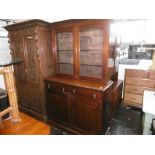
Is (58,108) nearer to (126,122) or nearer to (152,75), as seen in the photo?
(126,122)

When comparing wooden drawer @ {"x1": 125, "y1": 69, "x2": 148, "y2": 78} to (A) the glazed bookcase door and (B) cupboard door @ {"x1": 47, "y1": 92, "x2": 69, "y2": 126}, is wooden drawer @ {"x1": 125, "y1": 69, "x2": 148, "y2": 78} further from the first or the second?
(B) cupboard door @ {"x1": 47, "y1": 92, "x2": 69, "y2": 126}

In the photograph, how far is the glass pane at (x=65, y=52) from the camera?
7.73ft

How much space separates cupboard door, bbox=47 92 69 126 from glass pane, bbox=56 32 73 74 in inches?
21.6

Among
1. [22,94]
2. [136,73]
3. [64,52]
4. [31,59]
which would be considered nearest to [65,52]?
[64,52]

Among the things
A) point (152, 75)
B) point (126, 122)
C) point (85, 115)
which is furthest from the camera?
point (152, 75)

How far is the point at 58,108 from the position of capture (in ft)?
7.71

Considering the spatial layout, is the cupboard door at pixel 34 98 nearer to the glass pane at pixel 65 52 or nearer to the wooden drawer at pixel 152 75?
the glass pane at pixel 65 52

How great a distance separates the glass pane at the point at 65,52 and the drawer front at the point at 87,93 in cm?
56

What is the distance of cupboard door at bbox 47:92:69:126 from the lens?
88.2 inches

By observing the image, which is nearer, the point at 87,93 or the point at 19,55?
the point at 87,93

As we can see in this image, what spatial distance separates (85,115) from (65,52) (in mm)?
1270

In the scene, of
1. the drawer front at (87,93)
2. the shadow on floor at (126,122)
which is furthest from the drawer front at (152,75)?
the drawer front at (87,93)
